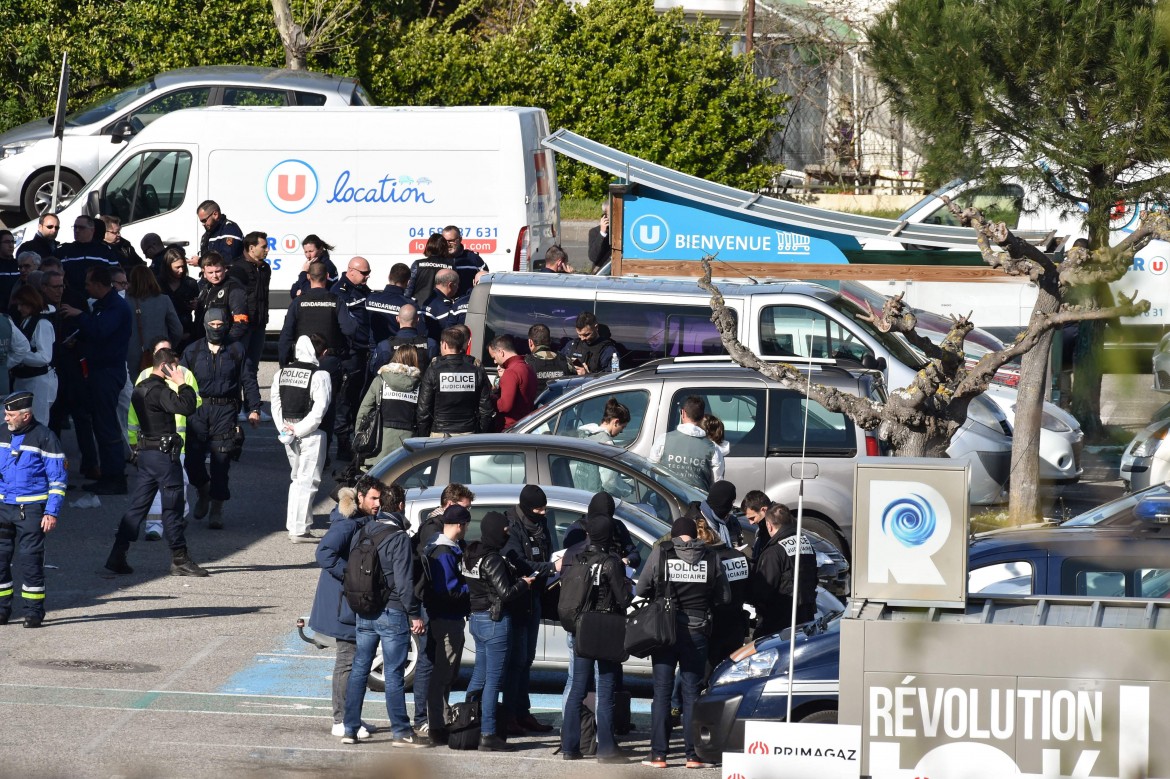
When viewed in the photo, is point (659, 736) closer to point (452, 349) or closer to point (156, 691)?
point (156, 691)

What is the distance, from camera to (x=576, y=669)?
28.3 ft

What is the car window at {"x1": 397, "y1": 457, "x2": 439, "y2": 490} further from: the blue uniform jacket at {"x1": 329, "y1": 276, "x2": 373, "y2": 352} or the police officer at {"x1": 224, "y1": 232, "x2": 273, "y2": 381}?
the police officer at {"x1": 224, "y1": 232, "x2": 273, "y2": 381}

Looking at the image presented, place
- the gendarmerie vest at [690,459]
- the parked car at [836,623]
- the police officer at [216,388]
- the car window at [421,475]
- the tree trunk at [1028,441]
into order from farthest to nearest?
the police officer at [216,388] → the tree trunk at [1028,441] → the gendarmerie vest at [690,459] → the car window at [421,475] → the parked car at [836,623]

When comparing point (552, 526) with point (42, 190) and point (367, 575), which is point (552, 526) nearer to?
point (367, 575)

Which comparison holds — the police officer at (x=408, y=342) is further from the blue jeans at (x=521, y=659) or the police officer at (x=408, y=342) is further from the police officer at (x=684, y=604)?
the police officer at (x=684, y=604)

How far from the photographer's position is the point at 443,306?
1552 centimetres

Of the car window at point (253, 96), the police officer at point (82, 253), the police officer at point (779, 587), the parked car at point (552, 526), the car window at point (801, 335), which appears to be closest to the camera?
the police officer at point (779, 587)

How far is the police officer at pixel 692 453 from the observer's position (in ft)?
36.8

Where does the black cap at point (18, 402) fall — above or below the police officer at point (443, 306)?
below

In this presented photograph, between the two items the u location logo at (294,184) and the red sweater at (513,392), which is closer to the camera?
the red sweater at (513,392)

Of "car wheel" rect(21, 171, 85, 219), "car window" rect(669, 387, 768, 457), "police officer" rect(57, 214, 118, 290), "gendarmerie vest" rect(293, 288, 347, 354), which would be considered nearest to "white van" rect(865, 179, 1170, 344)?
"car window" rect(669, 387, 768, 457)

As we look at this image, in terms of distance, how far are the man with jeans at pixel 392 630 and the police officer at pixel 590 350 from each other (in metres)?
5.42

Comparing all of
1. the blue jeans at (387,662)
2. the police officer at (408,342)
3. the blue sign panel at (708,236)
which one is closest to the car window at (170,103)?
the blue sign panel at (708,236)

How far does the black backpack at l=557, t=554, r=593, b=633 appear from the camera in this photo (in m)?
8.44
